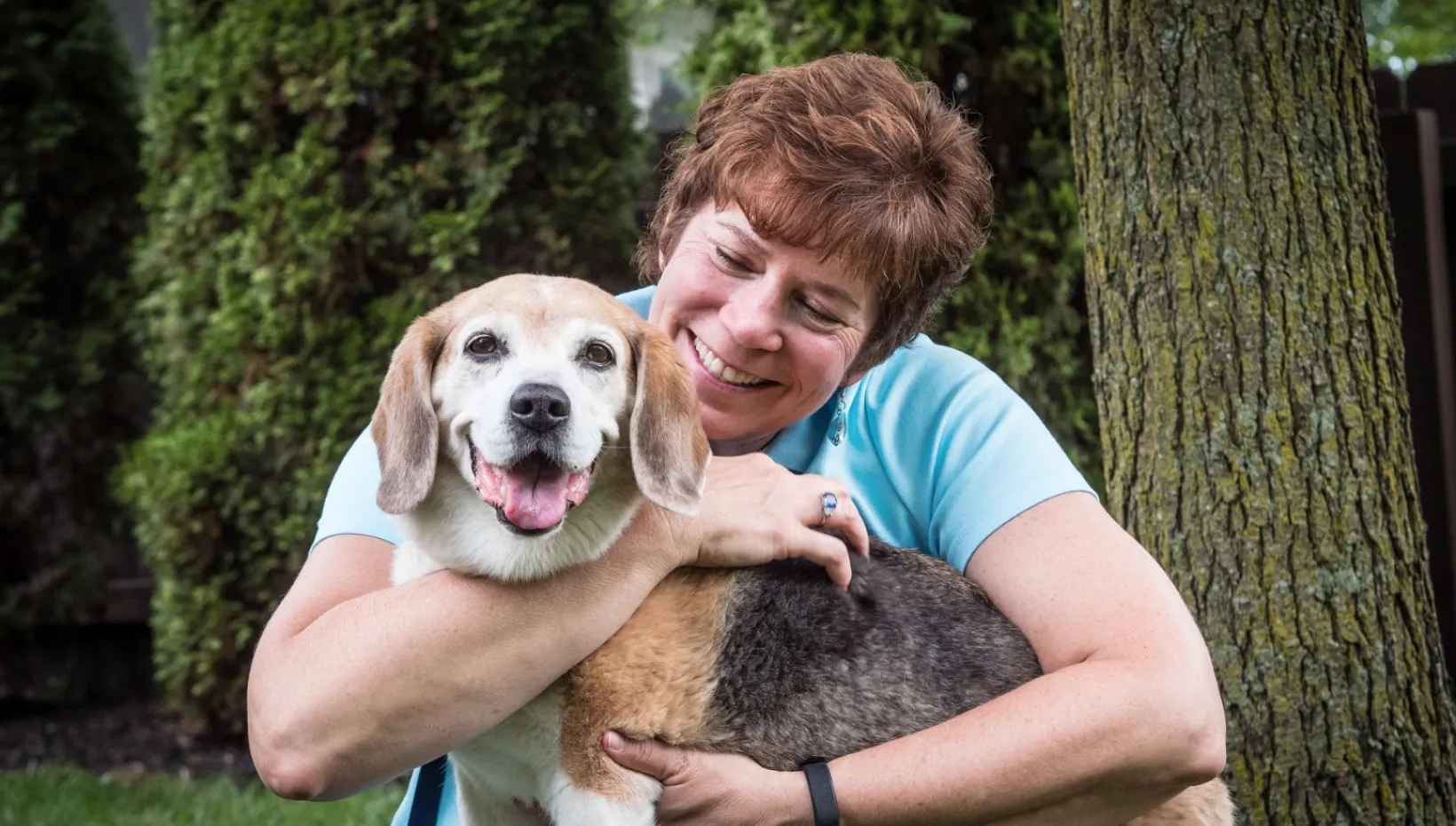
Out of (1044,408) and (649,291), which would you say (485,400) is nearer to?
(649,291)

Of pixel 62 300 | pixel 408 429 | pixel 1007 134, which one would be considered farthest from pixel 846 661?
pixel 62 300

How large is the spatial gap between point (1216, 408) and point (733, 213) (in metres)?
1.26

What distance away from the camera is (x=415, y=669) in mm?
2109

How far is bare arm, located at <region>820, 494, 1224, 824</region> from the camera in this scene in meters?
2.19

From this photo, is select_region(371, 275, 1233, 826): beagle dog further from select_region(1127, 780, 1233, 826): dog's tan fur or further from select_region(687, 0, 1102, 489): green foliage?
select_region(687, 0, 1102, 489): green foliage

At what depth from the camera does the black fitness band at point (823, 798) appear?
2211 millimetres

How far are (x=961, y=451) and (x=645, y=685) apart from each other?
0.74m

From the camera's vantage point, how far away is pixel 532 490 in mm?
2061

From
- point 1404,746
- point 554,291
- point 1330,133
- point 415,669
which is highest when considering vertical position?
point 1330,133

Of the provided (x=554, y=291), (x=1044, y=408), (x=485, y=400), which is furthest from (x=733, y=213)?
Answer: (x=1044, y=408)

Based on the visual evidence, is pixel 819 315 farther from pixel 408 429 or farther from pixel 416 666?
pixel 416 666

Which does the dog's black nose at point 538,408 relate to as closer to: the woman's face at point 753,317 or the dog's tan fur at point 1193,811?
the woman's face at point 753,317

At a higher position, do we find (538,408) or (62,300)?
(538,408)

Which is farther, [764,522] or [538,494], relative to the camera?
[764,522]
